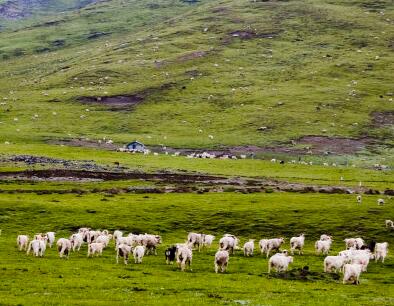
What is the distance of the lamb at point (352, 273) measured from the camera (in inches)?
1647

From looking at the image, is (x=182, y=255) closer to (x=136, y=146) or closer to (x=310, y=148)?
(x=136, y=146)

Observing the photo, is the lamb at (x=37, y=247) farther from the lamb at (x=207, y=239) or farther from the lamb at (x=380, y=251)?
the lamb at (x=380, y=251)

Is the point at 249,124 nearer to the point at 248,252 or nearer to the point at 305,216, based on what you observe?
the point at 305,216

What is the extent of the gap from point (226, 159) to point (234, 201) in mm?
57257

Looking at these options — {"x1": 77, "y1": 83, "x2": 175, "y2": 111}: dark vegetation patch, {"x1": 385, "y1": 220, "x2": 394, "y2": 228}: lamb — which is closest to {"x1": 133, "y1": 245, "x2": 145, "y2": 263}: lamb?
{"x1": 385, "y1": 220, "x2": 394, "y2": 228}: lamb

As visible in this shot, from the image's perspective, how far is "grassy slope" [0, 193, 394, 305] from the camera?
35.7 m

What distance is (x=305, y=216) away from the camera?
67.4 meters

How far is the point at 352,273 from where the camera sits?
1646 inches

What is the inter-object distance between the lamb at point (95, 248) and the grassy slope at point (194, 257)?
829mm

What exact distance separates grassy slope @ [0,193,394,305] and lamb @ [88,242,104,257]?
2.72ft

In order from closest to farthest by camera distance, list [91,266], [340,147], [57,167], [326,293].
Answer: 1. [326,293]
2. [91,266]
3. [57,167]
4. [340,147]

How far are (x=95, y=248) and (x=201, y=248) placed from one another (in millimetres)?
10046

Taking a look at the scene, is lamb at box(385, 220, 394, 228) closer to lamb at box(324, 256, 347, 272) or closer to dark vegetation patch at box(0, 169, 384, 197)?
lamb at box(324, 256, 347, 272)

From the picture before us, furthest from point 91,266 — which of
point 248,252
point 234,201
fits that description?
point 234,201
